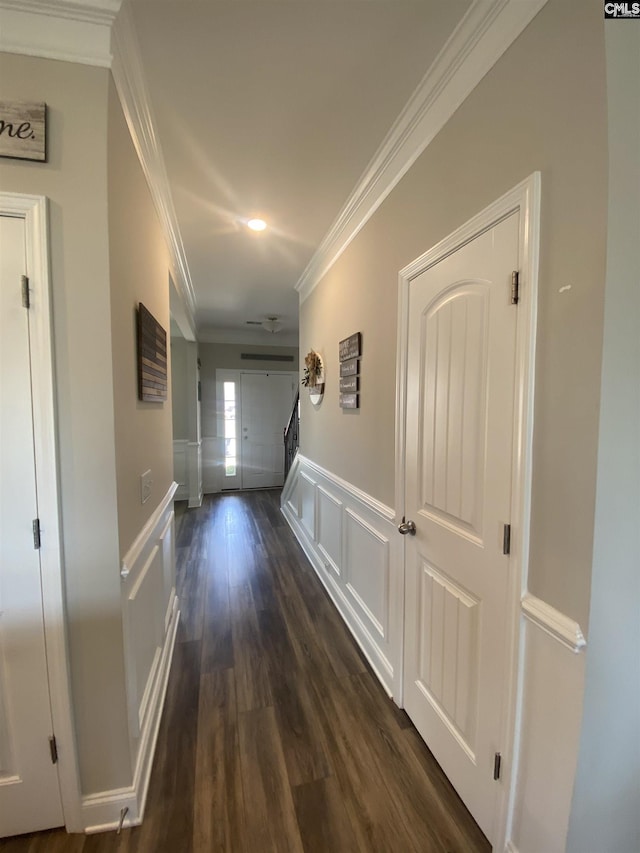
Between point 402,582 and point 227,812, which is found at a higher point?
point 402,582

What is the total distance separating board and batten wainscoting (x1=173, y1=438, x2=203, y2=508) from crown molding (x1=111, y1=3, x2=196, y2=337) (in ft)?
11.4

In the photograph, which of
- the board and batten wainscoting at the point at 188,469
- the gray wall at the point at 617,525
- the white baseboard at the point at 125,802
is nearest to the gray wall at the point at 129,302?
the white baseboard at the point at 125,802

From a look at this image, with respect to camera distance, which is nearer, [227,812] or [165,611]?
[227,812]

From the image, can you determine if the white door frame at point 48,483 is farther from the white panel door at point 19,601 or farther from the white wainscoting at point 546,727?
the white wainscoting at point 546,727

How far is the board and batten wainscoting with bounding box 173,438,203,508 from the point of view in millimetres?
5199

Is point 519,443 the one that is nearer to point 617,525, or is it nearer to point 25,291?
point 617,525

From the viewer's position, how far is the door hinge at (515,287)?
3.23 ft

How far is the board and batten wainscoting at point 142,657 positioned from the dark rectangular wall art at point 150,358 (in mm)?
622

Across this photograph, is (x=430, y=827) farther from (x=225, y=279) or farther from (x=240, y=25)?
(x=225, y=279)

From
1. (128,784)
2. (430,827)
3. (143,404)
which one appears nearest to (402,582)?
(430,827)

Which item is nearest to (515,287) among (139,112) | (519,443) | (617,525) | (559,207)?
(559,207)

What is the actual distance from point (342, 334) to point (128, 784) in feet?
8.12

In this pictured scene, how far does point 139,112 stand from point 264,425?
503cm

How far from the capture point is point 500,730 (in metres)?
1.09
